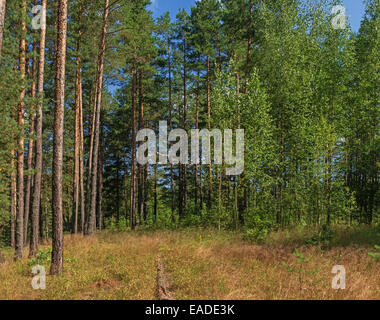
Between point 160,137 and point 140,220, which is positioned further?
point 160,137

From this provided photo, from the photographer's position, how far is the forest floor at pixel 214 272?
5340mm

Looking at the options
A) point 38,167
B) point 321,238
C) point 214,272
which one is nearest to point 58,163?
point 38,167

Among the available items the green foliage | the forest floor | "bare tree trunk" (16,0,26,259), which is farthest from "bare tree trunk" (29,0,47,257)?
the green foliage

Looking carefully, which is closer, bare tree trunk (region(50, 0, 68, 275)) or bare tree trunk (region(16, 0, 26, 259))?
bare tree trunk (region(50, 0, 68, 275))

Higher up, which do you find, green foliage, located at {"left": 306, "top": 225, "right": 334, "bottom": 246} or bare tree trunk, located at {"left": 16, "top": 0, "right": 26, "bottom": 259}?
bare tree trunk, located at {"left": 16, "top": 0, "right": 26, "bottom": 259}

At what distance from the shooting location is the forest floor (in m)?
5.34

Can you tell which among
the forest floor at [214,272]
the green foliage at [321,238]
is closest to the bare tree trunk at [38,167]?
the forest floor at [214,272]

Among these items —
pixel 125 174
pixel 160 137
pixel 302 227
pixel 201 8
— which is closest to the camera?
pixel 302 227

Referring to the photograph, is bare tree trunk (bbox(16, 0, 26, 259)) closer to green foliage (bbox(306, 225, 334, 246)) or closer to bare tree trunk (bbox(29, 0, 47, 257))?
bare tree trunk (bbox(29, 0, 47, 257))

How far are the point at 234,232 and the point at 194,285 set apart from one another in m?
8.21
